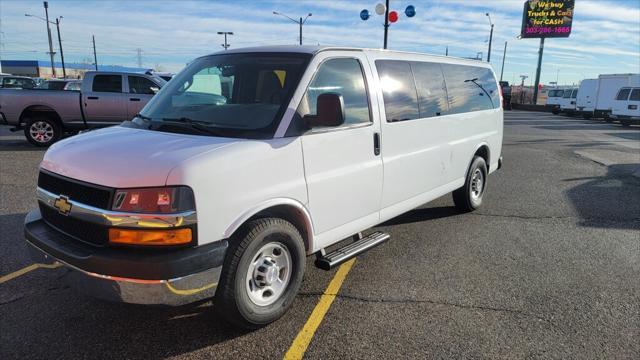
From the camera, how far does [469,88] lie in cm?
608

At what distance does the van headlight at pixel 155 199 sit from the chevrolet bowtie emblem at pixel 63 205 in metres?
0.50

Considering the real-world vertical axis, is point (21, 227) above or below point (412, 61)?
below

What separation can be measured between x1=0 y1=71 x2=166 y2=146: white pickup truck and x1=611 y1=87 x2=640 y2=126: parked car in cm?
2415

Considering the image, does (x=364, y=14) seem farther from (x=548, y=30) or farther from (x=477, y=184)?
(x=548, y=30)

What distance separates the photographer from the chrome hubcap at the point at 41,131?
11.4 metres

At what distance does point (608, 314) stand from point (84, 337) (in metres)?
4.08

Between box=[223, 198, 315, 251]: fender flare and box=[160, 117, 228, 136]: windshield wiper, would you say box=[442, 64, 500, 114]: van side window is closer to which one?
box=[223, 198, 315, 251]: fender flare

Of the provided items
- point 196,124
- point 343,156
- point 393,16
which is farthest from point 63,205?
point 393,16

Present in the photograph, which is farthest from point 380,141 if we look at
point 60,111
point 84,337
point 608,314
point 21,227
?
point 60,111

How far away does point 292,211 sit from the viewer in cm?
340

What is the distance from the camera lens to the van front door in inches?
137

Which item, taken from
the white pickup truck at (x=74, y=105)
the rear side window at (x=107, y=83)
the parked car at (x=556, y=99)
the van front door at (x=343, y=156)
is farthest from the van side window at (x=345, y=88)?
the parked car at (x=556, y=99)

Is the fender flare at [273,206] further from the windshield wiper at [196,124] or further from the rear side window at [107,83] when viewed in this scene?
the rear side window at [107,83]

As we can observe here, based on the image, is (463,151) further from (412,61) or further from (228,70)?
(228,70)
